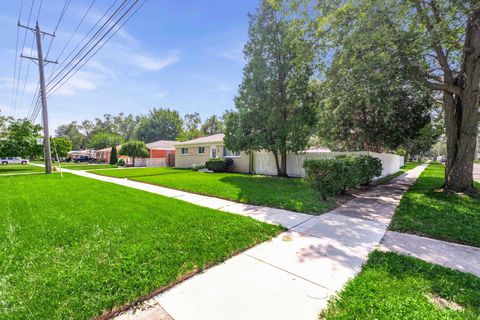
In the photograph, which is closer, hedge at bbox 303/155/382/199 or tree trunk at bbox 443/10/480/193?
hedge at bbox 303/155/382/199

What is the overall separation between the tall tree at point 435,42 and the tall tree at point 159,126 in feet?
140

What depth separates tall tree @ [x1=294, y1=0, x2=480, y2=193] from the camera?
598 cm

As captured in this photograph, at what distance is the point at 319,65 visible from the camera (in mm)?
8688

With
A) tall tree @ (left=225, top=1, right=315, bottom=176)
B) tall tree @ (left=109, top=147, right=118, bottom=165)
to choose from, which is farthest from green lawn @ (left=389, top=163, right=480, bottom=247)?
tall tree @ (left=109, top=147, right=118, bottom=165)

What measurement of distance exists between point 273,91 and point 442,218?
9.78 meters

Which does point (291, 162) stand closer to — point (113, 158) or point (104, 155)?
point (113, 158)

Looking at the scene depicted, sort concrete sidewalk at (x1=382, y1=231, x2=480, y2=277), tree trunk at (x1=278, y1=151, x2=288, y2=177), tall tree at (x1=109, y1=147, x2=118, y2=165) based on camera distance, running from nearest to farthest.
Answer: concrete sidewalk at (x1=382, y1=231, x2=480, y2=277) < tree trunk at (x1=278, y1=151, x2=288, y2=177) < tall tree at (x1=109, y1=147, x2=118, y2=165)

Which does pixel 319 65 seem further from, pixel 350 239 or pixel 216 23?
pixel 350 239

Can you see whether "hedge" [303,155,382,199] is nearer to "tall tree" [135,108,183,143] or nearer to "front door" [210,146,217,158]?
"front door" [210,146,217,158]

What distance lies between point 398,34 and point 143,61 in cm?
1037

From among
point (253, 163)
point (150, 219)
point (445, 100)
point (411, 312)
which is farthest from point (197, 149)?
point (411, 312)

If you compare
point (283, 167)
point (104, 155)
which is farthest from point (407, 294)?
point (104, 155)

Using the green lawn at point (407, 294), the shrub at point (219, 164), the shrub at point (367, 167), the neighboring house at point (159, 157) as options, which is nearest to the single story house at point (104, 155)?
the neighboring house at point (159, 157)

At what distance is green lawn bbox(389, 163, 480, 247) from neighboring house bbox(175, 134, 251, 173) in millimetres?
11228
